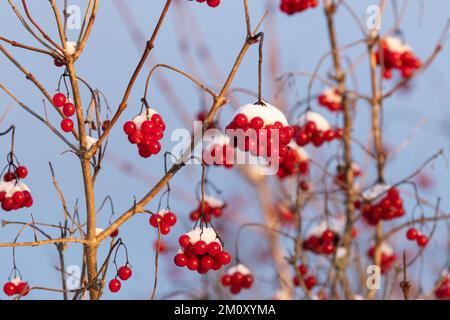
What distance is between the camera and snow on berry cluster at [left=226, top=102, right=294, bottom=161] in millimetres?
2637

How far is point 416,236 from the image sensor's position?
421cm

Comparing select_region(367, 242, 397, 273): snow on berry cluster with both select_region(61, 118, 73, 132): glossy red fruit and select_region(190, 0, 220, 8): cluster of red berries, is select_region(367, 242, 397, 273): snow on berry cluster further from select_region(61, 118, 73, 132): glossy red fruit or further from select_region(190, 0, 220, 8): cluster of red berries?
select_region(61, 118, 73, 132): glossy red fruit

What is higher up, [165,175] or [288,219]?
[288,219]

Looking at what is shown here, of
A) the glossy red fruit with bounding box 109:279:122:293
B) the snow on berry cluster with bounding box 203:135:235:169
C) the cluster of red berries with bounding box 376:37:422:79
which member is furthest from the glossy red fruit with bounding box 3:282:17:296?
the cluster of red berries with bounding box 376:37:422:79

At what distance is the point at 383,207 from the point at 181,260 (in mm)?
1894

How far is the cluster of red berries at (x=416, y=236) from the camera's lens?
4201 mm

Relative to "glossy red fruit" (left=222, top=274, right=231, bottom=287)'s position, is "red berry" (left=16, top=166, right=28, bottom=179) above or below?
above

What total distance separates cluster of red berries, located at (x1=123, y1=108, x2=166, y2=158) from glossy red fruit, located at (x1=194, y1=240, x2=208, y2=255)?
399 mm

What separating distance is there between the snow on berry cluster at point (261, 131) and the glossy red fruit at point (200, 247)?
0.40 m

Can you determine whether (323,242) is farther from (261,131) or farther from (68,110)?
(68,110)
